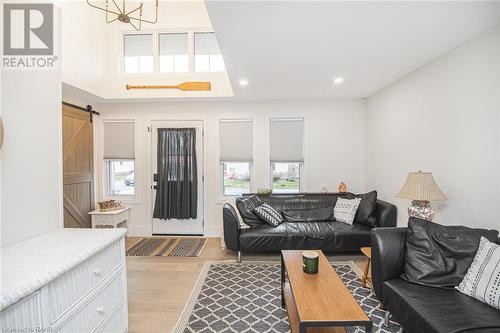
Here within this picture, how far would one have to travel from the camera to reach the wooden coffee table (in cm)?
145

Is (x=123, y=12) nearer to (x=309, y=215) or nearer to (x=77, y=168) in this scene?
(x=77, y=168)

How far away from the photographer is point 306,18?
6.59 feet

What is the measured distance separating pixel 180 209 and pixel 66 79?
2640 millimetres

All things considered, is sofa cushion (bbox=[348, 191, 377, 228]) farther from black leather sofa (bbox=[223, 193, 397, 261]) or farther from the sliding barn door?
the sliding barn door

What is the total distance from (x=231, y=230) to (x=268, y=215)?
0.62 meters

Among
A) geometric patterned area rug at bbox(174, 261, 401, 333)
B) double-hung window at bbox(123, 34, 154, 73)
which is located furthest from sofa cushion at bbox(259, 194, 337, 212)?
double-hung window at bbox(123, 34, 154, 73)

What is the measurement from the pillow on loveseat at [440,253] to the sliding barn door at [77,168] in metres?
4.48

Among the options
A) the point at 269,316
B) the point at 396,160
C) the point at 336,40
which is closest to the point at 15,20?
the point at 336,40

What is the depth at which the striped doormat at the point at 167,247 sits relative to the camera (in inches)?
150

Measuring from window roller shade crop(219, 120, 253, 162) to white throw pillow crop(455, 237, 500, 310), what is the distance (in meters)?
3.48

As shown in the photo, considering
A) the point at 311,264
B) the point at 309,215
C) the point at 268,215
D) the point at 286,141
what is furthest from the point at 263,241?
the point at 286,141

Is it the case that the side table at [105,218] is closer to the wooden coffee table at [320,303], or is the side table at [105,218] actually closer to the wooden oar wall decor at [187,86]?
the wooden oar wall decor at [187,86]

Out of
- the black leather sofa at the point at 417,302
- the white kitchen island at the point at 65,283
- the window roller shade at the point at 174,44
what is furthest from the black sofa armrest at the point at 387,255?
the window roller shade at the point at 174,44

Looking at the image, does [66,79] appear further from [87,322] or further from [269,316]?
[269,316]
